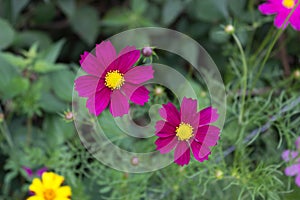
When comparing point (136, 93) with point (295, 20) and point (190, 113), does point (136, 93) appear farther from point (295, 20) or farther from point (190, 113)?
point (295, 20)

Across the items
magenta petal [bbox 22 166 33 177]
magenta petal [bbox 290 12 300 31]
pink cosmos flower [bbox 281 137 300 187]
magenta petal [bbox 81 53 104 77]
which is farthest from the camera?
magenta petal [bbox 22 166 33 177]

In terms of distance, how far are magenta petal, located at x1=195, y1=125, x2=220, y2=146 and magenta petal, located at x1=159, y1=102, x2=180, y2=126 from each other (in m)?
0.03

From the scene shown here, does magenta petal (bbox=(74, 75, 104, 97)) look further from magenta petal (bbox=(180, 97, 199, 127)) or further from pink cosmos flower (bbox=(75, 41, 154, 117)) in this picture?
magenta petal (bbox=(180, 97, 199, 127))

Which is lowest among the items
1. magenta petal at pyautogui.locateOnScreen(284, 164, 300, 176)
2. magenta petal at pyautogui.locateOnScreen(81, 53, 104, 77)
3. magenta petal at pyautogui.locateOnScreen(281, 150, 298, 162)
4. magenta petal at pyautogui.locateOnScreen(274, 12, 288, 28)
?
magenta petal at pyautogui.locateOnScreen(81, 53, 104, 77)

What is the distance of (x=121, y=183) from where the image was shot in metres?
0.99

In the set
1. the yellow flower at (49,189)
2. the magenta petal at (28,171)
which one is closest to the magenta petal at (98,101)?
the yellow flower at (49,189)

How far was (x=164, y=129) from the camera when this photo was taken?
64cm

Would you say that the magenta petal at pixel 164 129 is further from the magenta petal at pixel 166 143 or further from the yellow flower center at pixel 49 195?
the yellow flower center at pixel 49 195

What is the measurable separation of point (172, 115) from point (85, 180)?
55cm

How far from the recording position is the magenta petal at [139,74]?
63 centimetres

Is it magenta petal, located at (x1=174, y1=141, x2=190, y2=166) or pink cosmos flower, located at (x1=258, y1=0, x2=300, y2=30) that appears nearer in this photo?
magenta petal, located at (x1=174, y1=141, x2=190, y2=166)

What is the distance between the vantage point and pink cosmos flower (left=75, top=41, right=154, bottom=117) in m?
0.63

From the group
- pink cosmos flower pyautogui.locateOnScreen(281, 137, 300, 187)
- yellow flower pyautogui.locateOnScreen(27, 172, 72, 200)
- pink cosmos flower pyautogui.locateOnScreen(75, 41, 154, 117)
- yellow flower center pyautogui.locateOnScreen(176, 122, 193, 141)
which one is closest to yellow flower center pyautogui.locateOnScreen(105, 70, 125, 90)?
pink cosmos flower pyautogui.locateOnScreen(75, 41, 154, 117)

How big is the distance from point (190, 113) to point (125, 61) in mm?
111
